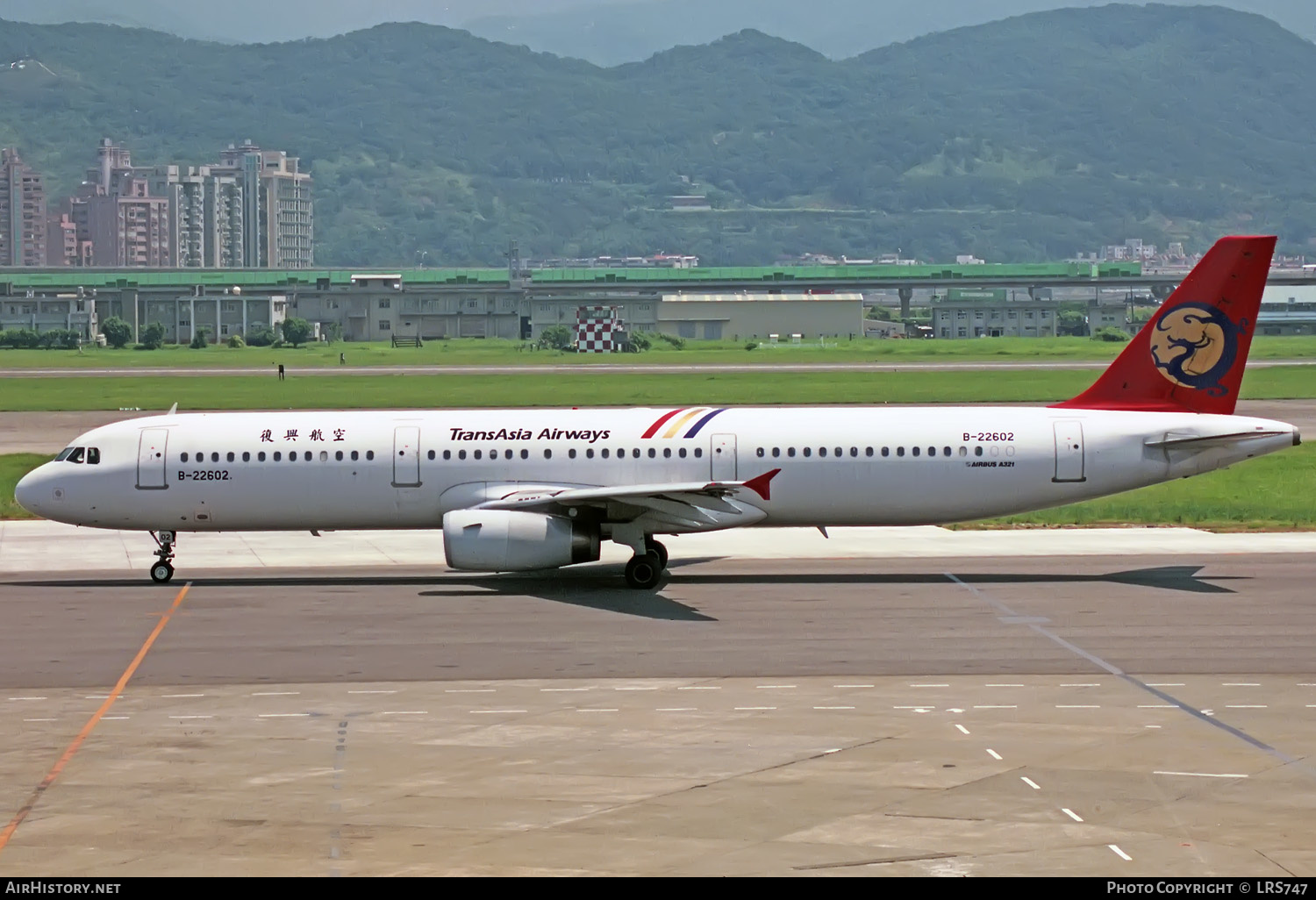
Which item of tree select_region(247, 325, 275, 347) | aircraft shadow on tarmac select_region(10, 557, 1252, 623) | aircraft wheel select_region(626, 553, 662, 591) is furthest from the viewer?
tree select_region(247, 325, 275, 347)

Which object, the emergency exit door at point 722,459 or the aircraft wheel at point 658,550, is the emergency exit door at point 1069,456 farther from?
the aircraft wheel at point 658,550

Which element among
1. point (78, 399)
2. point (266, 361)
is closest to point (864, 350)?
point (266, 361)

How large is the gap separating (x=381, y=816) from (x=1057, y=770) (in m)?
7.73

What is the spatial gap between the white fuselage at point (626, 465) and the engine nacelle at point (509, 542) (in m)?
2.22

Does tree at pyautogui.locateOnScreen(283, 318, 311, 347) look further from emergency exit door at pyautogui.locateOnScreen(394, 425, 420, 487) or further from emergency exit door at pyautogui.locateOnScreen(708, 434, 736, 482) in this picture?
emergency exit door at pyautogui.locateOnScreen(708, 434, 736, 482)

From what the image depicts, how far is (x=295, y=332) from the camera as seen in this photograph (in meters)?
190

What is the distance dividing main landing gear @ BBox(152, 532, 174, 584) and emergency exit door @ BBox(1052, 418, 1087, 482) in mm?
18888

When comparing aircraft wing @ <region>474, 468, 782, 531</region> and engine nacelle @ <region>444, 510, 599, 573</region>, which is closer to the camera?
aircraft wing @ <region>474, 468, 782, 531</region>

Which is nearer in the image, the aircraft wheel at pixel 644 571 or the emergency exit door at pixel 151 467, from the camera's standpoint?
the aircraft wheel at pixel 644 571

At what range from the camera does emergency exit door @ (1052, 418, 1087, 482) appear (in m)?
35.5

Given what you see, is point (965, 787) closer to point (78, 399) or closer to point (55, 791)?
point (55, 791)

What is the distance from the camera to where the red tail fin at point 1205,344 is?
36469 millimetres

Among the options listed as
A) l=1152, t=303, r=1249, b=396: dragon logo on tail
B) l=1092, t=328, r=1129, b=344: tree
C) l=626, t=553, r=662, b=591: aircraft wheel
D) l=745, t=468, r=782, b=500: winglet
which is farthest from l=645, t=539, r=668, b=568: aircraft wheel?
l=1092, t=328, r=1129, b=344: tree

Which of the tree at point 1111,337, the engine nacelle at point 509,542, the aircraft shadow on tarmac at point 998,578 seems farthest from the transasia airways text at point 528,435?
the tree at point 1111,337
